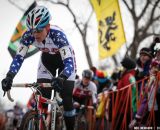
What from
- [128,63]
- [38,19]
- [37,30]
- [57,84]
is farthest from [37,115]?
[128,63]

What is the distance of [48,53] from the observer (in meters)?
7.38

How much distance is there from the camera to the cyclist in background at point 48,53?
6.74 meters

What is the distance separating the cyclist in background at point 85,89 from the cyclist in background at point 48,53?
12.9 ft

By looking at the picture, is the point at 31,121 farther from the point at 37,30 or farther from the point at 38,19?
the point at 38,19

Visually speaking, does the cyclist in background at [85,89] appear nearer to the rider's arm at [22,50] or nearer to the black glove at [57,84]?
the rider's arm at [22,50]

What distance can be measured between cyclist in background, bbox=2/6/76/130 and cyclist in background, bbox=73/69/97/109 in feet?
12.9

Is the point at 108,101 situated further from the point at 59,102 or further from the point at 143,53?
the point at 59,102

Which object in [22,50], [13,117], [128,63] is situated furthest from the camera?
[13,117]

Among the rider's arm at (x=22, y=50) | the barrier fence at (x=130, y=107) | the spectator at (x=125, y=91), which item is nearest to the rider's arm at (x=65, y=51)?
the rider's arm at (x=22, y=50)

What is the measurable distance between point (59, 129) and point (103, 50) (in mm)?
4961

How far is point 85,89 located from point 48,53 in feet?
14.6

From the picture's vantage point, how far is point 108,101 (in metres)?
10.9

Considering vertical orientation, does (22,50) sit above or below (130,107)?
above

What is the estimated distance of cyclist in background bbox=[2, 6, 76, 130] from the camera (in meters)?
6.74
